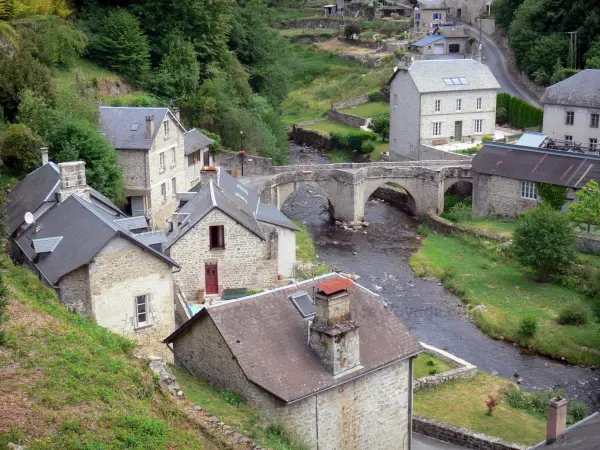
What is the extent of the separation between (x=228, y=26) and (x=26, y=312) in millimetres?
39659

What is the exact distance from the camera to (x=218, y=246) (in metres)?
28.0

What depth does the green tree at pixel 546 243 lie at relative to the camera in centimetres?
3350

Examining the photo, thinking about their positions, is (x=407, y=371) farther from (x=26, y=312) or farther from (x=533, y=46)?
(x=533, y=46)

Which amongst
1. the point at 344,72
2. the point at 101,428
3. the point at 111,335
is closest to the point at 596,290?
the point at 111,335

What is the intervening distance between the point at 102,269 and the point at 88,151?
1178 cm

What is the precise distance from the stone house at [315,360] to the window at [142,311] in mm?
2773

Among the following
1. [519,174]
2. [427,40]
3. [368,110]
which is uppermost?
[427,40]

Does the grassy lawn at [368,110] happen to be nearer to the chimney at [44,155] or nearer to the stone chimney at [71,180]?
the chimney at [44,155]

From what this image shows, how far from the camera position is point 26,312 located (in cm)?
1772

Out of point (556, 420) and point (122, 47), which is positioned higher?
point (122, 47)

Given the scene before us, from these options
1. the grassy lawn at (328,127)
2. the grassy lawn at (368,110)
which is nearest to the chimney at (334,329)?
the grassy lawn at (328,127)

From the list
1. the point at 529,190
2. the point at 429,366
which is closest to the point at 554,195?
the point at 529,190

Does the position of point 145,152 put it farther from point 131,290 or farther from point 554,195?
point 554,195

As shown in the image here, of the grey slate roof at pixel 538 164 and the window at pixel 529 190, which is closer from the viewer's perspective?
the grey slate roof at pixel 538 164
